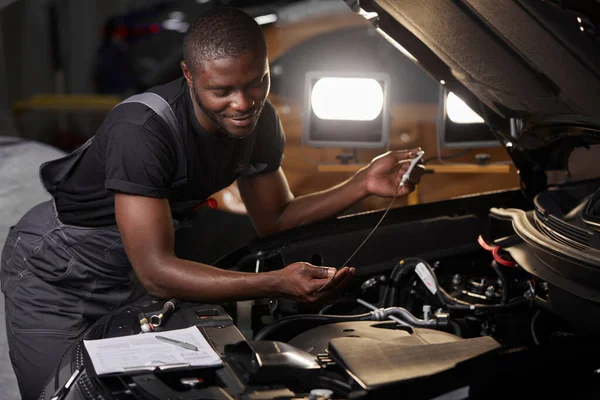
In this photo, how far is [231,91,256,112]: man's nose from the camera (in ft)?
6.58

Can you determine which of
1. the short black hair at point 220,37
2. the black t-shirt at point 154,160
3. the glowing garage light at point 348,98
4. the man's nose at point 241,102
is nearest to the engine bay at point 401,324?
the black t-shirt at point 154,160

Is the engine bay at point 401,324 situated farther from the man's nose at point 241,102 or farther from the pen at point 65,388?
the man's nose at point 241,102

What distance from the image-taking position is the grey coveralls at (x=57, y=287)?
88.2 inches

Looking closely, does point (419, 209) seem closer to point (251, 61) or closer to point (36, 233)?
point (251, 61)

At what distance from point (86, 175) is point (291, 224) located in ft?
2.09

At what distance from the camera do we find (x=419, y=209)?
8.17ft

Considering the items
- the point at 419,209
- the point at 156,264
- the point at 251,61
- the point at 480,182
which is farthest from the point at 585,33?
the point at 480,182

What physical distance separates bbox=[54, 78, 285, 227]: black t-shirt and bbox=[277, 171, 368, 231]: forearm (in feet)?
0.64

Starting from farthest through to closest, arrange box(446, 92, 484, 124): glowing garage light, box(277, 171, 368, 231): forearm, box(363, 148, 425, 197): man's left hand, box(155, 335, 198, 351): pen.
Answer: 1. box(446, 92, 484, 124): glowing garage light
2. box(277, 171, 368, 231): forearm
3. box(363, 148, 425, 197): man's left hand
4. box(155, 335, 198, 351): pen

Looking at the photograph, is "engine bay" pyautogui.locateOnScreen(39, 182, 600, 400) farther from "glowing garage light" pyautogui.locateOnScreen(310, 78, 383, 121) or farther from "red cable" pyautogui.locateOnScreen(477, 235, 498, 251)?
"glowing garage light" pyautogui.locateOnScreen(310, 78, 383, 121)

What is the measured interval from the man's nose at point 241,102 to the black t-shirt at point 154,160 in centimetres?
18

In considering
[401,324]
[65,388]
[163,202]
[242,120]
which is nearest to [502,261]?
[401,324]

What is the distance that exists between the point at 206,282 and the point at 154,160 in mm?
329

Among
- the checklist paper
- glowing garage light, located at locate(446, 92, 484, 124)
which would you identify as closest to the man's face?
the checklist paper
